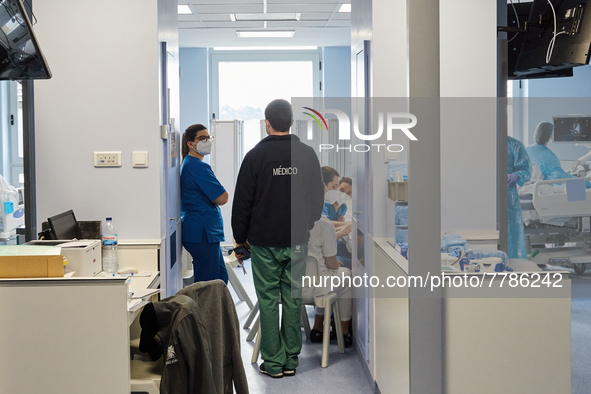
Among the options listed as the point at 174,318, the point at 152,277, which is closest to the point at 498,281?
the point at 174,318

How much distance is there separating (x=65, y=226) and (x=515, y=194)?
326 centimetres

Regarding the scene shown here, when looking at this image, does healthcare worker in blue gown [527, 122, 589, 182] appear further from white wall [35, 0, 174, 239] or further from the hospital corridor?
white wall [35, 0, 174, 239]

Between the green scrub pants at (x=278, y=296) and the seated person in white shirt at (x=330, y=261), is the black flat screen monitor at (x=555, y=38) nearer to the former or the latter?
the seated person in white shirt at (x=330, y=261)

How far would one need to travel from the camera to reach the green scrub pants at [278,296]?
3193 millimetres

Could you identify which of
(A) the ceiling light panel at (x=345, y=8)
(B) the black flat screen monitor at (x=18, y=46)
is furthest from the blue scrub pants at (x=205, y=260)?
(A) the ceiling light panel at (x=345, y=8)

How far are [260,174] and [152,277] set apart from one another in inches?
33.7

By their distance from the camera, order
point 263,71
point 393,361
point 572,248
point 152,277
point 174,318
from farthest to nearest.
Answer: point 263,71
point 572,248
point 152,277
point 393,361
point 174,318

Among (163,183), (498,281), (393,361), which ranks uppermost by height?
(163,183)

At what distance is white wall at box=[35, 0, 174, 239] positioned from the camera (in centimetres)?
312

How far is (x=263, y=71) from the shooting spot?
8.11m

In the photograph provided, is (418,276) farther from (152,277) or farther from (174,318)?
(152,277)

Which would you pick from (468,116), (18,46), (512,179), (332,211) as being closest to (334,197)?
(332,211)

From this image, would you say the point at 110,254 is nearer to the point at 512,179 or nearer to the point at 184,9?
the point at 512,179

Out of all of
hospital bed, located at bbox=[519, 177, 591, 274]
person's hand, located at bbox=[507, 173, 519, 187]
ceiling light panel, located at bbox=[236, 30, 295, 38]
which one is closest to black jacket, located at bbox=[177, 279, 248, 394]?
person's hand, located at bbox=[507, 173, 519, 187]
